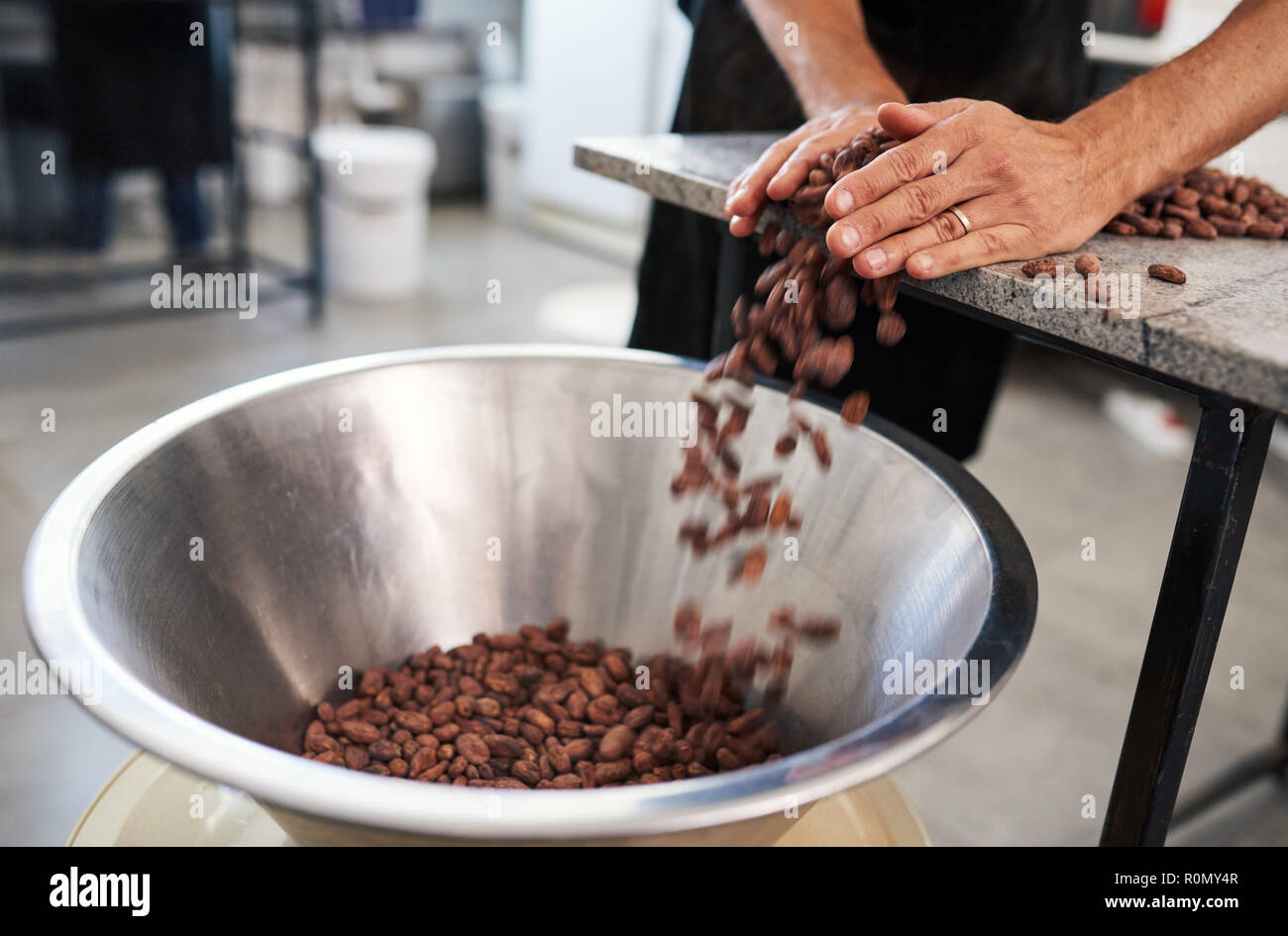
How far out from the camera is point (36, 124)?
Result: 117 inches

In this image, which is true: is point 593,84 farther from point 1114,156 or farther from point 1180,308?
point 1180,308

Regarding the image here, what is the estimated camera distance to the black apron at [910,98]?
1436 mm

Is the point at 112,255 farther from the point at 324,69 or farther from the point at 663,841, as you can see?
the point at 663,841

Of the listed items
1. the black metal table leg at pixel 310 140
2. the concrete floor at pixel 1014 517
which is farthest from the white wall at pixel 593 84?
the black metal table leg at pixel 310 140

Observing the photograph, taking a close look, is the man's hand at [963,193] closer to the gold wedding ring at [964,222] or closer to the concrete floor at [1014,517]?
the gold wedding ring at [964,222]

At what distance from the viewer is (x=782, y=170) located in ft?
2.89

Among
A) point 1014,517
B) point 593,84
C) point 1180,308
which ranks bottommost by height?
point 1014,517

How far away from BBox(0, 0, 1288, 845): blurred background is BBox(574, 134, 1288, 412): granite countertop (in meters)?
0.94

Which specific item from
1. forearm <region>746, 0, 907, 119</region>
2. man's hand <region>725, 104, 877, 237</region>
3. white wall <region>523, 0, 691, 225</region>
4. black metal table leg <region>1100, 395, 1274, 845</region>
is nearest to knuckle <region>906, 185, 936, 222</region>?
man's hand <region>725, 104, 877, 237</region>

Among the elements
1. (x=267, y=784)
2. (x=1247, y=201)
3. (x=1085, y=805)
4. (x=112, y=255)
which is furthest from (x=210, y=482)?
(x=112, y=255)

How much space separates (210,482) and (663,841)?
46 centimetres

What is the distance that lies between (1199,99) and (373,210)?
2.80m

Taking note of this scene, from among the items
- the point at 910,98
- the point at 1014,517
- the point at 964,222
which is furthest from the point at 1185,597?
the point at 1014,517

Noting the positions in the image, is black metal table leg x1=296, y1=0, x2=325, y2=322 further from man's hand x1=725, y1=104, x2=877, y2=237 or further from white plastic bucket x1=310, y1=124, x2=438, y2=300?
man's hand x1=725, y1=104, x2=877, y2=237
